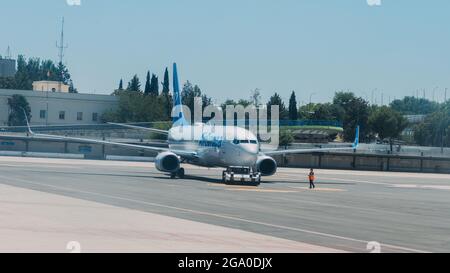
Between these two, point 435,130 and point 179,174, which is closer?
point 179,174

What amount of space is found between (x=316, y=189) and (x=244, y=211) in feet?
71.2

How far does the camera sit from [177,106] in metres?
77.5

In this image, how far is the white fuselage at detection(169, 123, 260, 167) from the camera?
2325 inches

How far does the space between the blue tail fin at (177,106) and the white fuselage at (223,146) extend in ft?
23.7

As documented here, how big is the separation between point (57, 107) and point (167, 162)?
285ft

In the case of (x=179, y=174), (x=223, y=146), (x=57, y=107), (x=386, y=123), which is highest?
(x=57, y=107)

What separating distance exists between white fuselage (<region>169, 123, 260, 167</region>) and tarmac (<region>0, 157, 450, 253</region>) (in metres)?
4.43

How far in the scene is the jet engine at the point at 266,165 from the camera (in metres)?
62.3

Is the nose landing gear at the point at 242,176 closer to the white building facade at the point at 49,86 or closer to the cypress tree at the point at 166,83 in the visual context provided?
the cypress tree at the point at 166,83

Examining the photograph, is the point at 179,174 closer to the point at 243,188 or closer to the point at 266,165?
the point at 266,165

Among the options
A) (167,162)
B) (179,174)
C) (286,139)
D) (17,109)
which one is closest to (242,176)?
(167,162)

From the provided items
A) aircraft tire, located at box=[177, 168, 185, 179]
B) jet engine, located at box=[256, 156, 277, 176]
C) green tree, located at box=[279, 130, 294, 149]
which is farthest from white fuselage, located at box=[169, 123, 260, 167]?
green tree, located at box=[279, 130, 294, 149]

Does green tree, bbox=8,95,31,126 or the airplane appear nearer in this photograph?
the airplane

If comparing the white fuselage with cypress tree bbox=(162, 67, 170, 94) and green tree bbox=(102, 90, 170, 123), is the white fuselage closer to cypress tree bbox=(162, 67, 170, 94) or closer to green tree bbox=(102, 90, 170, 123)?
green tree bbox=(102, 90, 170, 123)
